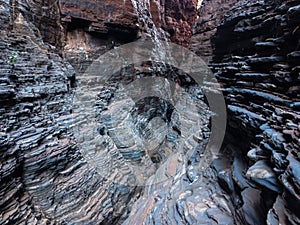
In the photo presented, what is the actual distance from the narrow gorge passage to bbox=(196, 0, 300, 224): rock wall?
0.08 ft

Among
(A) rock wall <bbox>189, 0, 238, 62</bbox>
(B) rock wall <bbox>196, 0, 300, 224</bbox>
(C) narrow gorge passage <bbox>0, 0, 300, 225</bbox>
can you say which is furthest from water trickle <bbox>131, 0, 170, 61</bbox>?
(B) rock wall <bbox>196, 0, 300, 224</bbox>

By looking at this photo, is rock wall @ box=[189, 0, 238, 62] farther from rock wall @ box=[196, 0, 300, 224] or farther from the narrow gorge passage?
rock wall @ box=[196, 0, 300, 224]

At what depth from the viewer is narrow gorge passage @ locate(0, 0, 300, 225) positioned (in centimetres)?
362

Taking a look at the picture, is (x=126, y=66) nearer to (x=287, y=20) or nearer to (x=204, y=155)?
(x=204, y=155)

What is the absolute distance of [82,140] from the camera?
792 cm

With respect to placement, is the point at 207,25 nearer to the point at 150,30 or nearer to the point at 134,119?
the point at 150,30

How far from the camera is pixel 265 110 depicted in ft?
13.1

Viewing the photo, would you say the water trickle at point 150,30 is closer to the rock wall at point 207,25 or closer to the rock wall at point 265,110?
the rock wall at point 207,25

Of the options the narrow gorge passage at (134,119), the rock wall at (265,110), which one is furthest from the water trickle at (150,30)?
the rock wall at (265,110)

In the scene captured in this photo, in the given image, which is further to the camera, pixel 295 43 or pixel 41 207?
pixel 41 207

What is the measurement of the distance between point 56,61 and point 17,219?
6.85 metres

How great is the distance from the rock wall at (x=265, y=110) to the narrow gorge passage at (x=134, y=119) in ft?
0.08

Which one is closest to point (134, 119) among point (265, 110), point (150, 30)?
point (150, 30)

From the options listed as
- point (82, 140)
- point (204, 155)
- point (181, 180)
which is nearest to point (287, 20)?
point (204, 155)
